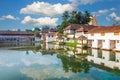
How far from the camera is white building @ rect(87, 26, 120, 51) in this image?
33522 millimetres

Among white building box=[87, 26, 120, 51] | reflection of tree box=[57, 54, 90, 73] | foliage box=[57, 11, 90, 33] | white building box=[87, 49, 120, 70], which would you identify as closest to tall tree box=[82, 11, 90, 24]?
foliage box=[57, 11, 90, 33]

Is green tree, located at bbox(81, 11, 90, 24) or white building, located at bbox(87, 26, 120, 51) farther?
green tree, located at bbox(81, 11, 90, 24)

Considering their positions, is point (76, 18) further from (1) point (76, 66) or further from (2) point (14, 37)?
(1) point (76, 66)

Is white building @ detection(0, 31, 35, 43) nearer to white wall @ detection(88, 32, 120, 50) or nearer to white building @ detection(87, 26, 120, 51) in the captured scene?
white building @ detection(87, 26, 120, 51)

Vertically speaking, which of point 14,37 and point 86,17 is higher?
point 86,17

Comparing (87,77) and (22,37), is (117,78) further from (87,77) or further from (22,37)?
(22,37)

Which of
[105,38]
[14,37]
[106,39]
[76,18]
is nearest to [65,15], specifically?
[76,18]

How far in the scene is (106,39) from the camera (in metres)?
36.4

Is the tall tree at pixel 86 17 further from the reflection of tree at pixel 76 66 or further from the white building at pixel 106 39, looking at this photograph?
the reflection of tree at pixel 76 66

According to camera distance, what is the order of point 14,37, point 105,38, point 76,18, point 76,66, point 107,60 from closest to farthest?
1. point 76,66
2. point 107,60
3. point 105,38
4. point 76,18
5. point 14,37

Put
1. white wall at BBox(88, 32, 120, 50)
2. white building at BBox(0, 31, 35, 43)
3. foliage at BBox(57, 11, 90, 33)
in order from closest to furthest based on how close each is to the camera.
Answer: white wall at BBox(88, 32, 120, 50) → foliage at BBox(57, 11, 90, 33) → white building at BBox(0, 31, 35, 43)

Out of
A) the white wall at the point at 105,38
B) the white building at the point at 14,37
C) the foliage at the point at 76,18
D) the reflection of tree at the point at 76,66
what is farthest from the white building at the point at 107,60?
the white building at the point at 14,37

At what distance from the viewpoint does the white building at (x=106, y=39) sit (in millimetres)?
33522

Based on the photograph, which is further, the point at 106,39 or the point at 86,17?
the point at 86,17
